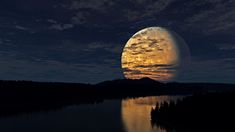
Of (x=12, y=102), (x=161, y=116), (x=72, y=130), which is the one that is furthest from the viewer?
(x=12, y=102)

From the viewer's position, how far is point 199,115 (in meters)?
95.8

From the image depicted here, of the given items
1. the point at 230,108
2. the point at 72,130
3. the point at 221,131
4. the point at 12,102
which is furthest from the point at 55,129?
the point at 12,102

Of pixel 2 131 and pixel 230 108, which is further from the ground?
pixel 230 108

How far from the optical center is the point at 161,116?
103062 millimetres

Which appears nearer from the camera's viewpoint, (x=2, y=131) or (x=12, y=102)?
(x=2, y=131)

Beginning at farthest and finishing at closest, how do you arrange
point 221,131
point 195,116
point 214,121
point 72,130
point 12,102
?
1. point 12,102
2. point 195,116
3. point 214,121
4. point 72,130
5. point 221,131

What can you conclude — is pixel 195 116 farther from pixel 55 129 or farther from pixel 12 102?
pixel 12 102

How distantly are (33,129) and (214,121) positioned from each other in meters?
57.5

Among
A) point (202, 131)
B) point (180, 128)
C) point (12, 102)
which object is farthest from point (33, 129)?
point (12, 102)

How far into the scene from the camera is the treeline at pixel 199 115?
84.1m

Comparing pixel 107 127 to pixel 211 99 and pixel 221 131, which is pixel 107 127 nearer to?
pixel 221 131

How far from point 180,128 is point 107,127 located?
892 inches

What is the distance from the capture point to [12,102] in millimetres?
185875

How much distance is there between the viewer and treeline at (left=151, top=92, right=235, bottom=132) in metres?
84.1
